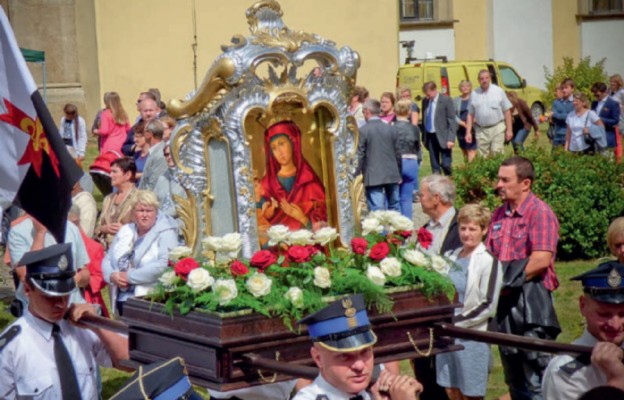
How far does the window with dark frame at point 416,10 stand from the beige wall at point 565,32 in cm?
406

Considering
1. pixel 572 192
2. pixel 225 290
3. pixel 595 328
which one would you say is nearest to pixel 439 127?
pixel 572 192

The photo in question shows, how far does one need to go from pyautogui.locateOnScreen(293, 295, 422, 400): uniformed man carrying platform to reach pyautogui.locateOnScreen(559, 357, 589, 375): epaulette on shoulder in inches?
33.4

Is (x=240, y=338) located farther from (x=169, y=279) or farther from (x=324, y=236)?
(x=324, y=236)

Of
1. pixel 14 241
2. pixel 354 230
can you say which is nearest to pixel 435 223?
pixel 354 230

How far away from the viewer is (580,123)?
20.2 meters

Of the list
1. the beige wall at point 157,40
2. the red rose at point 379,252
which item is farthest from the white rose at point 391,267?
the beige wall at point 157,40

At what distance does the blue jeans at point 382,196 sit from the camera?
1557cm

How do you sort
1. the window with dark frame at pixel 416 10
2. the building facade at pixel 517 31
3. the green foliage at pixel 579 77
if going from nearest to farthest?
the green foliage at pixel 579 77 → the building facade at pixel 517 31 → the window with dark frame at pixel 416 10

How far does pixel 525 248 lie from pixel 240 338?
2.69 metres

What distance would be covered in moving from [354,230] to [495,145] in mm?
12755

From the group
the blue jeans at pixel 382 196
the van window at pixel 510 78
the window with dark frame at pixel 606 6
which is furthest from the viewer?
the window with dark frame at pixel 606 6

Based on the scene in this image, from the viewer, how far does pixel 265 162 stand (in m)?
8.20

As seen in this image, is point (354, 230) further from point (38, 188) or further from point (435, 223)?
point (38, 188)

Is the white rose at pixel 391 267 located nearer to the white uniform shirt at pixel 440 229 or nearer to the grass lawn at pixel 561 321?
the white uniform shirt at pixel 440 229
